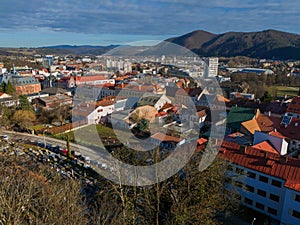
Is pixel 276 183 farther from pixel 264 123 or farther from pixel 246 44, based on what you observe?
→ pixel 246 44

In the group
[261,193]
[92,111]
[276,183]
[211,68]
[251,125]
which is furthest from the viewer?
[211,68]

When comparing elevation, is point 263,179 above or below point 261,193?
above

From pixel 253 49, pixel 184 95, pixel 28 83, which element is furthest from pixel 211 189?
pixel 253 49

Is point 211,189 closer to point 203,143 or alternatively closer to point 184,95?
point 203,143

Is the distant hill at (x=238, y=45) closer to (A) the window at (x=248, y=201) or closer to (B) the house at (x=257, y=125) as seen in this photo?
(B) the house at (x=257, y=125)

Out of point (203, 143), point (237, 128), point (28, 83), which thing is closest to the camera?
point (203, 143)

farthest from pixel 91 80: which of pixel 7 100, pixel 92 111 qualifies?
pixel 92 111
